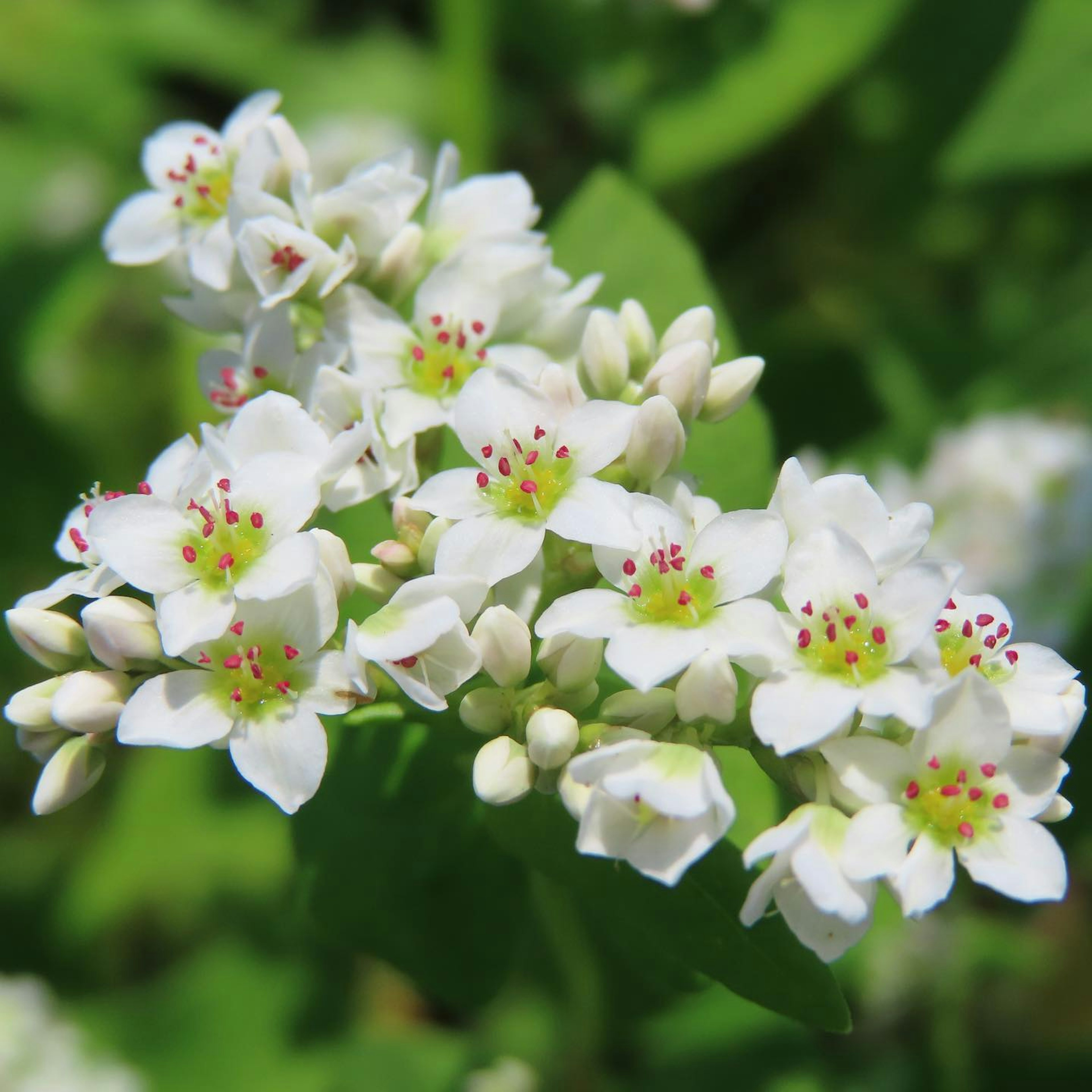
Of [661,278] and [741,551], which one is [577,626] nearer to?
[741,551]

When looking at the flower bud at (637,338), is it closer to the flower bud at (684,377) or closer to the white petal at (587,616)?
the flower bud at (684,377)

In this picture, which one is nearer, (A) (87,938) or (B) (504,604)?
(B) (504,604)

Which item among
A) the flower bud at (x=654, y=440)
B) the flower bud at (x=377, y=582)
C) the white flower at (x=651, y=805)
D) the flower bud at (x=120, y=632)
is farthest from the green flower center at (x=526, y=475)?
the flower bud at (x=120, y=632)

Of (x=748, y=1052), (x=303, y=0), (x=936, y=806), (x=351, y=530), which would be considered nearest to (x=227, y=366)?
(x=351, y=530)

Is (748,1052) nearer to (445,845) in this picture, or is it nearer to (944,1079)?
(944,1079)

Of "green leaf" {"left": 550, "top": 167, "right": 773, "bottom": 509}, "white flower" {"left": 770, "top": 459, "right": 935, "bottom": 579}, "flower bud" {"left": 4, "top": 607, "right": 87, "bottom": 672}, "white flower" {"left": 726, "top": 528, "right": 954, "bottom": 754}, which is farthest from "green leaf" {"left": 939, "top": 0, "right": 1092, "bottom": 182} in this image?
"flower bud" {"left": 4, "top": 607, "right": 87, "bottom": 672}

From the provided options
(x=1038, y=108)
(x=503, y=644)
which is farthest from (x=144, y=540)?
(x=1038, y=108)
